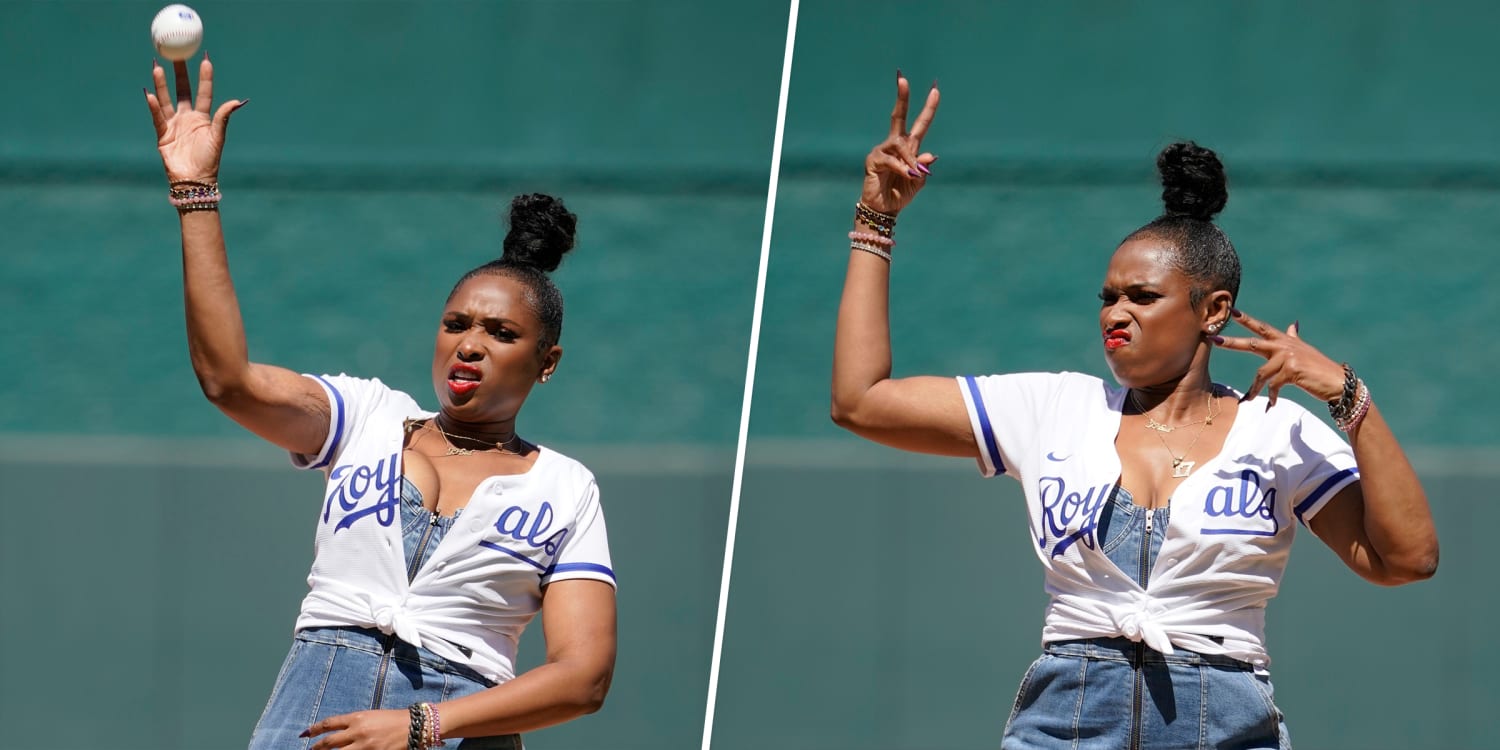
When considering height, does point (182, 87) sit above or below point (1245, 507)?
above

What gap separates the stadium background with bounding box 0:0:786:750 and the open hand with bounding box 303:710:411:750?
311 centimetres

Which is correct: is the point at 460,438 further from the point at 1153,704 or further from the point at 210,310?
the point at 1153,704

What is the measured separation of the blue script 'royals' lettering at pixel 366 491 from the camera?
2424 millimetres

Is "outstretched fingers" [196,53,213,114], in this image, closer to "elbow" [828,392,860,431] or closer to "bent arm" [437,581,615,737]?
"bent arm" [437,581,615,737]

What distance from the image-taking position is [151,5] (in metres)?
5.86

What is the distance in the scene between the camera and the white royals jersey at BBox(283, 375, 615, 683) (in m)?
2.41

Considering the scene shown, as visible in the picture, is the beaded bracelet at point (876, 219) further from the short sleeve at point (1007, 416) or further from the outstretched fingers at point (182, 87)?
the outstretched fingers at point (182, 87)

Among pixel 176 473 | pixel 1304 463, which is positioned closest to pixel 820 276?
pixel 176 473

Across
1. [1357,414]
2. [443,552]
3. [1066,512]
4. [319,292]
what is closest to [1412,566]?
[1357,414]

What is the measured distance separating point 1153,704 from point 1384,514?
415 mm

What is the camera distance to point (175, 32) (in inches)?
101

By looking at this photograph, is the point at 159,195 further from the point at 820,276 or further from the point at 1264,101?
the point at 1264,101

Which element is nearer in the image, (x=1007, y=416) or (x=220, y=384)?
(x=220, y=384)

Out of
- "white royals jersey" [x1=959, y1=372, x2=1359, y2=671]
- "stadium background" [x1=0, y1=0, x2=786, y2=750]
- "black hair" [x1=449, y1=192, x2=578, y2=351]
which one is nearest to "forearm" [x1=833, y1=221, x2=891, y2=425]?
"white royals jersey" [x1=959, y1=372, x2=1359, y2=671]
